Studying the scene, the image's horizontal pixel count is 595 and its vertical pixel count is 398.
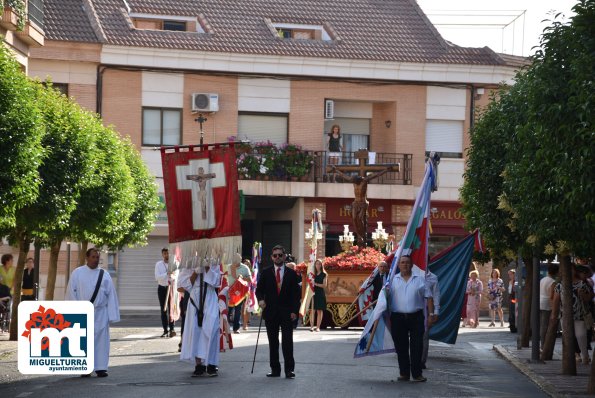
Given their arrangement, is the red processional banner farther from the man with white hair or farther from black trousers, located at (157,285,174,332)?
the man with white hair

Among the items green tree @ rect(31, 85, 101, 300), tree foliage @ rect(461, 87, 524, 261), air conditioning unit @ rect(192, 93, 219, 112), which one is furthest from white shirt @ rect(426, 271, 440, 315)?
air conditioning unit @ rect(192, 93, 219, 112)

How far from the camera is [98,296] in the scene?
1881 centimetres

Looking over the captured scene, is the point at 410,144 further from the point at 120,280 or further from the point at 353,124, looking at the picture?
the point at 120,280

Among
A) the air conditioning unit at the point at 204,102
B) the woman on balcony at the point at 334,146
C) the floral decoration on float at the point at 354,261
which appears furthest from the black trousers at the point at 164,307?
the woman on balcony at the point at 334,146

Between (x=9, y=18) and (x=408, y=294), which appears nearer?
(x=408, y=294)

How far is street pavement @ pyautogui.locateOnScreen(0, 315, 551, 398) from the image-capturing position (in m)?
16.5

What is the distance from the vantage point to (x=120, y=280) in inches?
1748

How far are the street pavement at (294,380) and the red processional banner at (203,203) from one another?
1789 millimetres

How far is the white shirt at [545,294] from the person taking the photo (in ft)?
79.2

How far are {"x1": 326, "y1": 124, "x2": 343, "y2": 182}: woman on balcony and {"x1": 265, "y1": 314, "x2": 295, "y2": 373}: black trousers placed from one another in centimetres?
2726

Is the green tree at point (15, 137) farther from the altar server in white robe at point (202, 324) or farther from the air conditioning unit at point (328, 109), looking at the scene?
the air conditioning unit at point (328, 109)

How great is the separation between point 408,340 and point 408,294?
626 mm

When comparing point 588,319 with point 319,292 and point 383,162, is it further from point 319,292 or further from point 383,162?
point 383,162

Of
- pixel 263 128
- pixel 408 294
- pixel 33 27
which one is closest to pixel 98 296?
pixel 408 294
